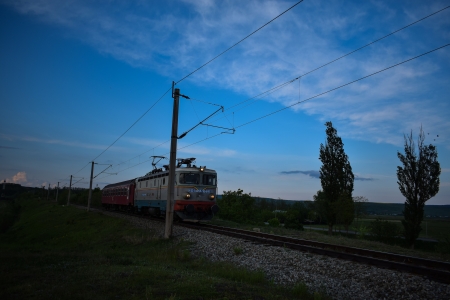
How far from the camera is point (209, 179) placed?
23.6m

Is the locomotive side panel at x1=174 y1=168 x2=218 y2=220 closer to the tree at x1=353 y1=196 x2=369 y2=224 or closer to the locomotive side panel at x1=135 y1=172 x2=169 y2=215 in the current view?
the locomotive side panel at x1=135 y1=172 x2=169 y2=215

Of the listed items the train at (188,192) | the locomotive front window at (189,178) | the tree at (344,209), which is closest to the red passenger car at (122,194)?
the train at (188,192)

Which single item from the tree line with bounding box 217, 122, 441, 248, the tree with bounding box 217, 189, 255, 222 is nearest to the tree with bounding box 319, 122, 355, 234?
the tree line with bounding box 217, 122, 441, 248

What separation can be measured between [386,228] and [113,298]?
128 feet

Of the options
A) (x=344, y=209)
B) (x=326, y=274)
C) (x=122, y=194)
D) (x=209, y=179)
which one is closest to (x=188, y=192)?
(x=209, y=179)

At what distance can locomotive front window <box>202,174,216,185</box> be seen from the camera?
76.6 ft

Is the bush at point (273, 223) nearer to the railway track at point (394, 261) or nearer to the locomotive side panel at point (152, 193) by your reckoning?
the locomotive side panel at point (152, 193)

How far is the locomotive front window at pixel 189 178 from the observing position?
2258cm

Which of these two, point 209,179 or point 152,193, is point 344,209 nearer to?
point 209,179

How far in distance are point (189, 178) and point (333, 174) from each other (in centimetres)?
2618

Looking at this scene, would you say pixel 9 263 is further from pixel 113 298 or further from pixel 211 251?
pixel 211 251

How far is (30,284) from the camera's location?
24.8ft

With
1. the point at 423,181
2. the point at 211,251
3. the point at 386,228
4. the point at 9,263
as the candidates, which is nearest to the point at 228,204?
the point at 386,228

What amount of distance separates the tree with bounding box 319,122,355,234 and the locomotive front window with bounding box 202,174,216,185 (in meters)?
22.6
